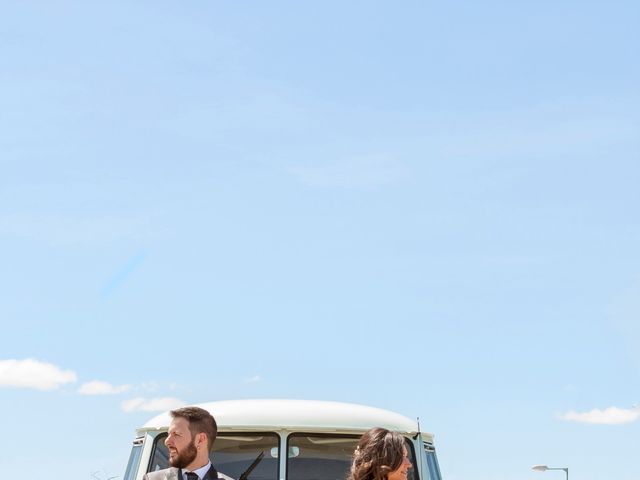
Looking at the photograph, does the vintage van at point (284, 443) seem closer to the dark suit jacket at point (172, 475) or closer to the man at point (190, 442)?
the dark suit jacket at point (172, 475)

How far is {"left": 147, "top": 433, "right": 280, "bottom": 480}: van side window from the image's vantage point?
31.5 ft

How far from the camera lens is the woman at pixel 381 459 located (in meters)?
5.39

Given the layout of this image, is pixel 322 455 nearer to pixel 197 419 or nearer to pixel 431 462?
pixel 431 462

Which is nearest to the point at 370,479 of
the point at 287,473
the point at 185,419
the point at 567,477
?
the point at 185,419

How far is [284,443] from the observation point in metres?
9.68

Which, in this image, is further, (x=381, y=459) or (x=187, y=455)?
(x=187, y=455)

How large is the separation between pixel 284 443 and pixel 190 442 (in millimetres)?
2933

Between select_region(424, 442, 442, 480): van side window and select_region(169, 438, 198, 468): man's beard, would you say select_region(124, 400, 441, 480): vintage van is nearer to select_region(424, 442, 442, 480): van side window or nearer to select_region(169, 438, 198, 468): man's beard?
select_region(424, 442, 442, 480): van side window

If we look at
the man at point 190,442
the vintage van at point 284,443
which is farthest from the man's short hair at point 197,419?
the vintage van at point 284,443

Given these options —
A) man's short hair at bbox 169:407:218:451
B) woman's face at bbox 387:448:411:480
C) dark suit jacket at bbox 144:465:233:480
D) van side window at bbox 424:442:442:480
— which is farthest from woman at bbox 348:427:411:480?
van side window at bbox 424:442:442:480

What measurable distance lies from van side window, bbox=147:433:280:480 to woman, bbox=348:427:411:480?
4220 mm

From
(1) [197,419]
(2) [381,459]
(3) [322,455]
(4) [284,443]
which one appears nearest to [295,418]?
(4) [284,443]

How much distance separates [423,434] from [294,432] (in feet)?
4.13

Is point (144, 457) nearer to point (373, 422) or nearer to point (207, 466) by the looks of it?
point (373, 422)
